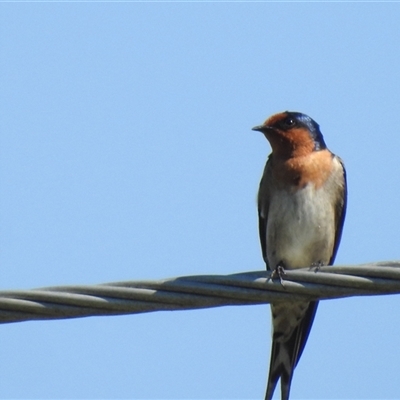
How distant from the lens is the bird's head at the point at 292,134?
648 cm

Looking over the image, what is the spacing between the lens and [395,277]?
3779mm

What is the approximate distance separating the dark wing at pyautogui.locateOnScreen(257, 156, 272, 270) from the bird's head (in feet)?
0.41

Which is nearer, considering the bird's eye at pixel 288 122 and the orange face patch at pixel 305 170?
the orange face patch at pixel 305 170

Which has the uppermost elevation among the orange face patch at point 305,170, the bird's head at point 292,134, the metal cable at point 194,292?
the bird's head at point 292,134

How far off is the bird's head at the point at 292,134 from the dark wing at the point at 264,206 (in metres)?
0.13

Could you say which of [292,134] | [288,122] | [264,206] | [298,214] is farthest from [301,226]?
[288,122]

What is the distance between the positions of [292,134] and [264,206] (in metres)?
0.51

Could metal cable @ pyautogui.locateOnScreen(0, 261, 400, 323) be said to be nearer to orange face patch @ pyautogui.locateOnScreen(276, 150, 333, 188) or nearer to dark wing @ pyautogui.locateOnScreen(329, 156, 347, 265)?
orange face patch @ pyautogui.locateOnScreen(276, 150, 333, 188)

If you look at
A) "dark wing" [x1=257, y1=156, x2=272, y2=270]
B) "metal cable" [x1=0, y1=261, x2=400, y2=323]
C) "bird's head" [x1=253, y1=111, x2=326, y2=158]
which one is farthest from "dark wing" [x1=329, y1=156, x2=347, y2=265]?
"metal cable" [x1=0, y1=261, x2=400, y2=323]

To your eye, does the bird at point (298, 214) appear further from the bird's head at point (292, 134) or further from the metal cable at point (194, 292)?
the metal cable at point (194, 292)

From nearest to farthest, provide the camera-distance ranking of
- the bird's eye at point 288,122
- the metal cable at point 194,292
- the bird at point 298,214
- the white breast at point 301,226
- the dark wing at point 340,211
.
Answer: the metal cable at point 194,292
the bird at point 298,214
the white breast at point 301,226
the dark wing at point 340,211
the bird's eye at point 288,122

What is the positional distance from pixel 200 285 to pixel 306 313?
7.32 feet

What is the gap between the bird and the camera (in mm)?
5941

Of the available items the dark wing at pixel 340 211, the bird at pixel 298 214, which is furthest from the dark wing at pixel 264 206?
the dark wing at pixel 340 211
